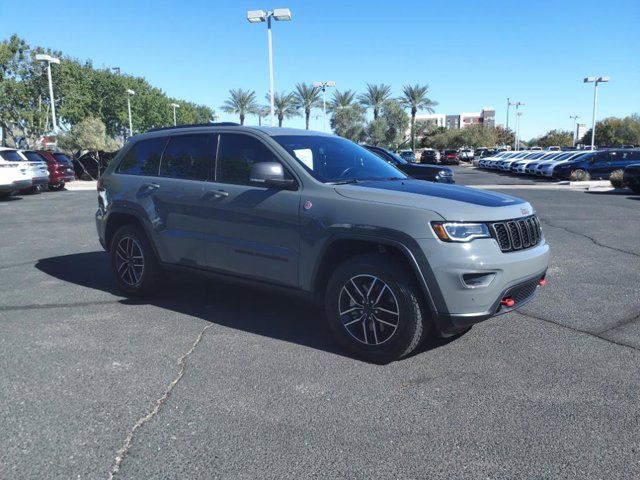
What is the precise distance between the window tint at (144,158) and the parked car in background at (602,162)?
80.5 feet

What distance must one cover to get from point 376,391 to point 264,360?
97 cm

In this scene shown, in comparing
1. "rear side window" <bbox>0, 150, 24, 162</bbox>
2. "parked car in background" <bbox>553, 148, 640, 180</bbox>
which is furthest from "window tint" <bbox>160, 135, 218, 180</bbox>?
"parked car in background" <bbox>553, 148, 640, 180</bbox>

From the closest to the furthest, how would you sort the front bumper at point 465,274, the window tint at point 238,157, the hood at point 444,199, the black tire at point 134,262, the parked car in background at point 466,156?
the front bumper at point 465,274 < the hood at point 444,199 < the window tint at point 238,157 < the black tire at point 134,262 < the parked car in background at point 466,156

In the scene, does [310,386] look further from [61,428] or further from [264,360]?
[61,428]

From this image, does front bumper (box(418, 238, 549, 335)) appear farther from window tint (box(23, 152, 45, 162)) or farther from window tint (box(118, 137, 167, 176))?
window tint (box(23, 152, 45, 162))

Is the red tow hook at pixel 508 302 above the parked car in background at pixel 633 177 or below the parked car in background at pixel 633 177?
below

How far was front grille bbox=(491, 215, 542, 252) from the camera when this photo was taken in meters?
3.82

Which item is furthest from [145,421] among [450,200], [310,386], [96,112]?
[96,112]

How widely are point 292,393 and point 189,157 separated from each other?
9.21ft

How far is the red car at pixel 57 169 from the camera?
2127 centimetres

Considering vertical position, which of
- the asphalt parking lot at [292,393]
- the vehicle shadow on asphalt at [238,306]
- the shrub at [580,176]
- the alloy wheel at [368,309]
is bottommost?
the asphalt parking lot at [292,393]

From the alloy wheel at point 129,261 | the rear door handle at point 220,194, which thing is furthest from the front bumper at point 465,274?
the alloy wheel at point 129,261

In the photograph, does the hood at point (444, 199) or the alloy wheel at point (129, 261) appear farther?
the alloy wheel at point (129, 261)

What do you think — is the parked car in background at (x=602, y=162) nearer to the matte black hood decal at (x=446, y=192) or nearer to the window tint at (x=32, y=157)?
the window tint at (x=32, y=157)
